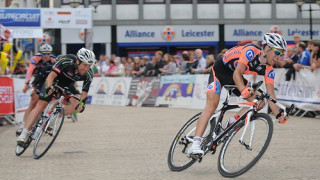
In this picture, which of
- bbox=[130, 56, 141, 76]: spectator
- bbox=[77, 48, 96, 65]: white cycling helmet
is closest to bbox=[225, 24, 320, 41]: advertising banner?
bbox=[130, 56, 141, 76]: spectator

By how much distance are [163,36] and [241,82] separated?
3563 centimetres

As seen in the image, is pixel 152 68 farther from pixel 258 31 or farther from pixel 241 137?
pixel 258 31

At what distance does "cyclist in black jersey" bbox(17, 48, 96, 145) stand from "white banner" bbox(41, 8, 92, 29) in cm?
1935

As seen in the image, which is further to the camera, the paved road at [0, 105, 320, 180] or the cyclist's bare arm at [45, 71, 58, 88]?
the cyclist's bare arm at [45, 71, 58, 88]

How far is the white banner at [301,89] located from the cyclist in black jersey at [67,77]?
299 inches

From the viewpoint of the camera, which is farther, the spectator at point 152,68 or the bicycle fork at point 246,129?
the spectator at point 152,68

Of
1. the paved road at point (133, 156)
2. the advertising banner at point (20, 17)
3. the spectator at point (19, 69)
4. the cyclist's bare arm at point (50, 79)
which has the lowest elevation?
the paved road at point (133, 156)

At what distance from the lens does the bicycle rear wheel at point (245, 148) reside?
6824 mm

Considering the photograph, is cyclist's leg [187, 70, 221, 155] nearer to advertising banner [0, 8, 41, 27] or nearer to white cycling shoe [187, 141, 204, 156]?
white cycling shoe [187, 141, 204, 156]

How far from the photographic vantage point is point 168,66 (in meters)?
22.5

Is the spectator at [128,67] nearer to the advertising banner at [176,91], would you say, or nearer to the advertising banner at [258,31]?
the advertising banner at [176,91]

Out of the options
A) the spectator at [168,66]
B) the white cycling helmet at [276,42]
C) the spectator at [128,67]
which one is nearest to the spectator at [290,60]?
the spectator at [168,66]

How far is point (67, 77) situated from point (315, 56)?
24.9 ft

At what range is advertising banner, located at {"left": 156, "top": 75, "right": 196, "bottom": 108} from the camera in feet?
69.1
